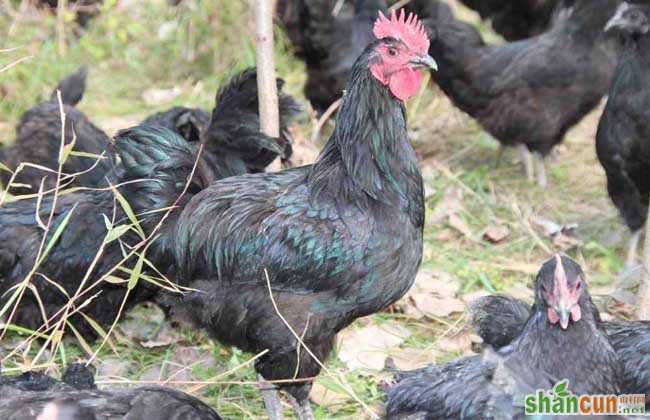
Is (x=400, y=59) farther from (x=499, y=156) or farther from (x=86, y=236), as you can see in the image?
(x=499, y=156)

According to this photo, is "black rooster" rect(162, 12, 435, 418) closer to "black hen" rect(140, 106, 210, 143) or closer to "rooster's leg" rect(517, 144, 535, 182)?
"black hen" rect(140, 106, 210, 143)

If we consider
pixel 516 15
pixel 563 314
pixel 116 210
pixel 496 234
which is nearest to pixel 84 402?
pixel 116 210

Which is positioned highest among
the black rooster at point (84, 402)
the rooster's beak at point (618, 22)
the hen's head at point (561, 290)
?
the rooster's beak at point (618, 22)

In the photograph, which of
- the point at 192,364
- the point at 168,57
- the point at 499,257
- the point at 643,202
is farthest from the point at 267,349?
the point at 168,57

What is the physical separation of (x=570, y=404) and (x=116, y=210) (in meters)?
2.29

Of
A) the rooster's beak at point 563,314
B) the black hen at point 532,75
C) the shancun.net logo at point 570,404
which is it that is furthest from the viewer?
the black hen at point 532,75

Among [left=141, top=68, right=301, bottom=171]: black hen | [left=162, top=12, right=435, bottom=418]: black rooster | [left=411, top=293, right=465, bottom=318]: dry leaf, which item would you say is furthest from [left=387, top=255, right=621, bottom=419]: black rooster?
[left=141, top=68, right=301, bottom=171]: black hen

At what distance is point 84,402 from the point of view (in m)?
3.07

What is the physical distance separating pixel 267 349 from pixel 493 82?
329 cm

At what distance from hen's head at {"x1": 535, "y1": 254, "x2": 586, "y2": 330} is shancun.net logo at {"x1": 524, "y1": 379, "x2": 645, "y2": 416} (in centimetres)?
23

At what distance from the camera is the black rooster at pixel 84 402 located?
2986 mm

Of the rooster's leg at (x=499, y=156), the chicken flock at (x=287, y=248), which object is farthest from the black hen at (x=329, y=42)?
the chicken flock at (x=287, y=248)

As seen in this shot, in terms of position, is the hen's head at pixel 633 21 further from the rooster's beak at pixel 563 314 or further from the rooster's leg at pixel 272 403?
the rooster's leg at pixel 272 403

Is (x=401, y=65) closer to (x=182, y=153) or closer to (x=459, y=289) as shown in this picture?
(x=182, y=153)
